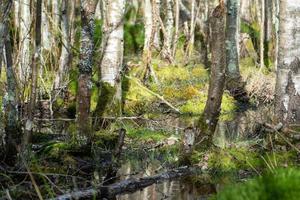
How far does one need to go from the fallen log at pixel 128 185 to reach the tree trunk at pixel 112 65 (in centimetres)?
348

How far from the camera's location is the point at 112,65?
440 inches

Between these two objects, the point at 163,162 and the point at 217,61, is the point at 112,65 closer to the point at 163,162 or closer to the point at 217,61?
the point at 163,162

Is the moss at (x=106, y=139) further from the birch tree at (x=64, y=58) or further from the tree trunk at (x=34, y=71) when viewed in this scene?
the birch tree at (x=64, y=58)

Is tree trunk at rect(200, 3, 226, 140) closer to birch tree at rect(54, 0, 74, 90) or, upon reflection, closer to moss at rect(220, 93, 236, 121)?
birch tree at rect(54, 0, 74, 90)

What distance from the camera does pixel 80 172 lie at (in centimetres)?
714

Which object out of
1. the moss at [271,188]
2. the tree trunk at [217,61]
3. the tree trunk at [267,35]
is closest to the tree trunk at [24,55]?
the tree trunk at [217,61]

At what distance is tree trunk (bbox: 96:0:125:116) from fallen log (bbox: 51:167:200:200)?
3478 millimetres

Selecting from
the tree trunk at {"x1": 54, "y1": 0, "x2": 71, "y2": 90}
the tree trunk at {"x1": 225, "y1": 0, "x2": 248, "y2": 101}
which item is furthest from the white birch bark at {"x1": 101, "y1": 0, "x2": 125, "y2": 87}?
the tree trunk at {"x1": 225, "y1": 0, "x2": 248, "y2": 101}

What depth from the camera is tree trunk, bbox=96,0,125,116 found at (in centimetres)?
1087

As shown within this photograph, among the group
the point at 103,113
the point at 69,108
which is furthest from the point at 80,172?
the point at 69,108

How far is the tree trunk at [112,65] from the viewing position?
35.7 ft

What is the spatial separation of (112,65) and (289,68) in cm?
428

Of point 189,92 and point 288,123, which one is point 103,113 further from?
point 189,92

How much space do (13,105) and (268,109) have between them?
879 cm
